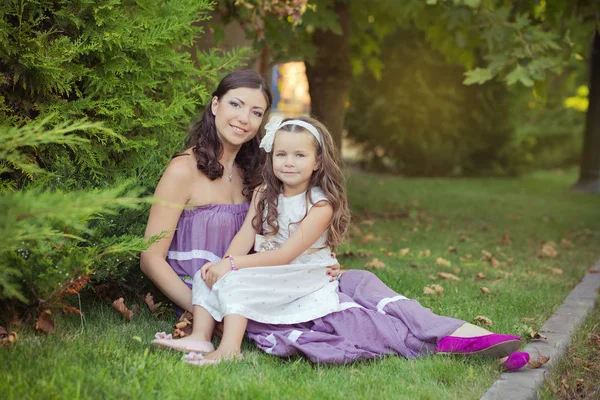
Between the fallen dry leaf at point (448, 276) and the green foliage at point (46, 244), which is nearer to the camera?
the green foliage at point (46, 244)

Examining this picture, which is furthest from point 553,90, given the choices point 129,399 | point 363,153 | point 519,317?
point 129,399

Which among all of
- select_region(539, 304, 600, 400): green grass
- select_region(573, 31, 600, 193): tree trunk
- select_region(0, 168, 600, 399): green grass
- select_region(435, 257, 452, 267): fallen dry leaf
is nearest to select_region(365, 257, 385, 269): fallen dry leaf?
select_region(0, 168, 600, 399): green grass

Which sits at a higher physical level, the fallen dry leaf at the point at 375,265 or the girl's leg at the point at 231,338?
the girl's leg at the point at 231,338

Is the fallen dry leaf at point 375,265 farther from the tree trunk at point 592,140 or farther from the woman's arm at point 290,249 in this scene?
the tree trunk at point 592,140

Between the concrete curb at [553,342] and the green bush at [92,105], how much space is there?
1747 mm

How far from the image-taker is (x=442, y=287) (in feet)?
16.8

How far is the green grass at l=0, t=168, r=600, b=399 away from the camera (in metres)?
2.86

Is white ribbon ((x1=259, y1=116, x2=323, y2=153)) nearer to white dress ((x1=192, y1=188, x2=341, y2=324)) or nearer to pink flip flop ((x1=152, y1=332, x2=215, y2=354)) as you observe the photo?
white dress ((x1=192, y1=188, x2=341, y2=324))

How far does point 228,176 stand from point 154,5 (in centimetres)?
107

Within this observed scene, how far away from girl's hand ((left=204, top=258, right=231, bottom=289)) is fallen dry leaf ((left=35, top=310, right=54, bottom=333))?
76 cm

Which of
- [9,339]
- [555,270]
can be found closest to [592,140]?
[555,270]

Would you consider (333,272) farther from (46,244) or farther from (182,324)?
(46,244)

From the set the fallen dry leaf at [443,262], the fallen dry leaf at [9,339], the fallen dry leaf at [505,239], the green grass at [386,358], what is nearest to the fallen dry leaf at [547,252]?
the green grass at [386,358]

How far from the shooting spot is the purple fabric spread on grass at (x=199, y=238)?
4.08 metres
